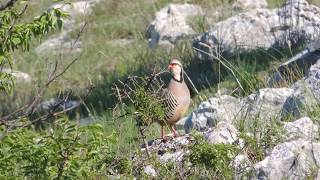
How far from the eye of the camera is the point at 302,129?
7.66 m

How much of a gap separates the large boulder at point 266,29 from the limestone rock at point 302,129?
15.2 feet

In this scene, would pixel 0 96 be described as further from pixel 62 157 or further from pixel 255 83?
pixel 62 157

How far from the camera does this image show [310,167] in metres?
6.84

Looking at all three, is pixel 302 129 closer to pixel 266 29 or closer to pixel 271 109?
pixel 271 109

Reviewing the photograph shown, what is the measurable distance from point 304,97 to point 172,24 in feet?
27.6

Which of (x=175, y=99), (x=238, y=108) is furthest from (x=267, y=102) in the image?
(x=175, y=99)

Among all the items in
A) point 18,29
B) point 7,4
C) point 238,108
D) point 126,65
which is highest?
point 7,4

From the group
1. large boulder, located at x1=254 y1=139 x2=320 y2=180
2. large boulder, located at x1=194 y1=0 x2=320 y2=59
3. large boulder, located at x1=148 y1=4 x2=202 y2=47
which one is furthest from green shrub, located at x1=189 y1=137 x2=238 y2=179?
large boulder, located at x1=148 y1=4 x2=202 y2=47

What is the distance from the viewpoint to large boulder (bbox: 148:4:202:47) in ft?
53.9

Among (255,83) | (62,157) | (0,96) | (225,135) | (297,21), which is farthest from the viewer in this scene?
(0,96)

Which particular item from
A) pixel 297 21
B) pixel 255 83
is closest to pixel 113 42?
pixel 297 21

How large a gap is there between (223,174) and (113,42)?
11174 millimetres

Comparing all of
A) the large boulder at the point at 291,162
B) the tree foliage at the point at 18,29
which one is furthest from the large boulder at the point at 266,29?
the tree foliage at the point at 18,29

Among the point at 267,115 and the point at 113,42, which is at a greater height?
the point at 267,115
